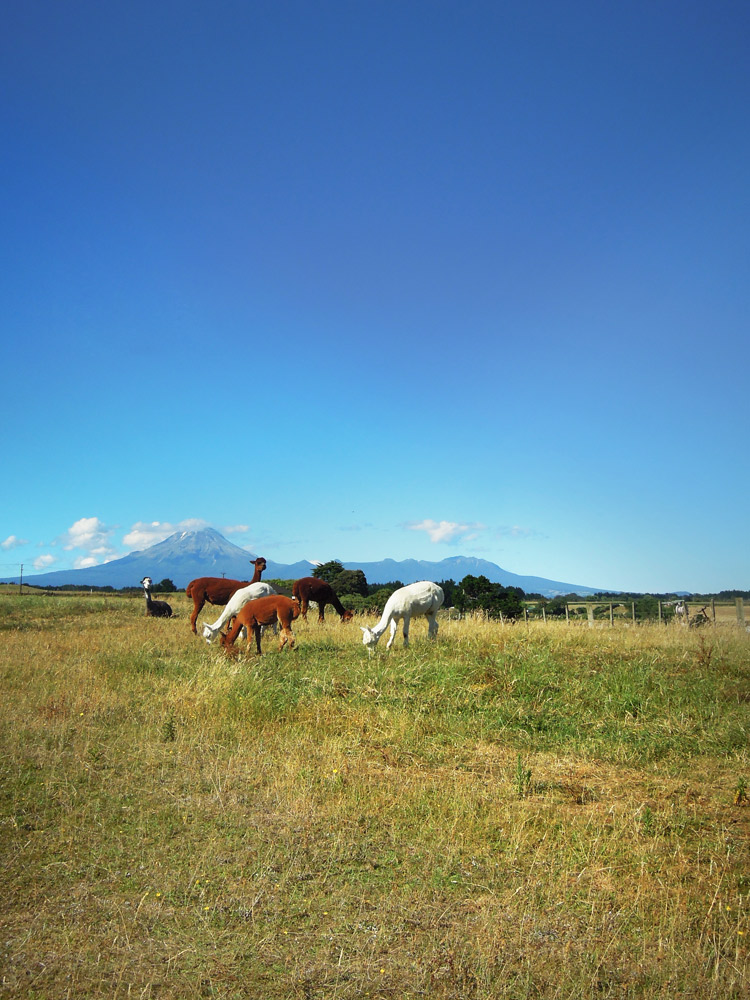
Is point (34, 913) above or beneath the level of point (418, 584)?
beneath

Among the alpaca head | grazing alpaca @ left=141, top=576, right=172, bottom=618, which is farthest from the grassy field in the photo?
grazing alpaca @ left=141, top=576, right=172, bottom=618

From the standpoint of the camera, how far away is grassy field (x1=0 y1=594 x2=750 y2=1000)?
4094 mm

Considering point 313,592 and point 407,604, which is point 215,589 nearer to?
point 313,592

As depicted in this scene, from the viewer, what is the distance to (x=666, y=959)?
420 centimetres

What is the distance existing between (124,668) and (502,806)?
9610mm

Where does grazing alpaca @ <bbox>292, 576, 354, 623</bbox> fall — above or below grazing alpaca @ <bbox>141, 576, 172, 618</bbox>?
above

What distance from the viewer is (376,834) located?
241 inches

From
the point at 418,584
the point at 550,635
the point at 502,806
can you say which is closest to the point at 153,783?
the point at 502,806

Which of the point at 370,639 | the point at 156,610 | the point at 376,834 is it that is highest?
the point at 370,639

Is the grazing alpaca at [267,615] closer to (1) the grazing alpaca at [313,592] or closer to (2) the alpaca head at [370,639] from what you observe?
(2) the alpaca head at [370,639]

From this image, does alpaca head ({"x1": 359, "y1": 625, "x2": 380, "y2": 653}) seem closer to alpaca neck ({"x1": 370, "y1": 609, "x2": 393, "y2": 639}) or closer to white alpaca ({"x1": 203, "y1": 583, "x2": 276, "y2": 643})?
alpaca neck ({"x1": 370, "y1": 609, "x2": 393, "y2": 639})

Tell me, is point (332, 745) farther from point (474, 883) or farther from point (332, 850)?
point (474, 883)

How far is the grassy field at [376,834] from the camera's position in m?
4.09

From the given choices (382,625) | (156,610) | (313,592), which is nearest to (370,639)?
(382,625)
